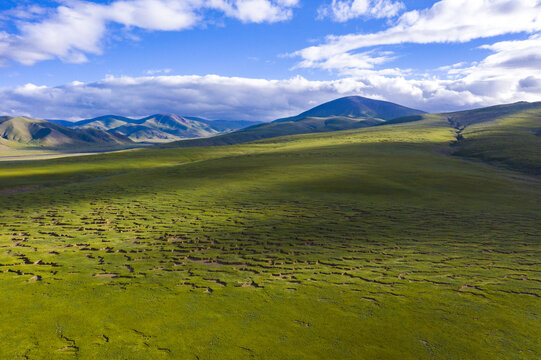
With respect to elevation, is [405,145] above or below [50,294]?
above

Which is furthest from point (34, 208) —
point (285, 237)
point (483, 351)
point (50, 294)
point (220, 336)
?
point (483, 351)

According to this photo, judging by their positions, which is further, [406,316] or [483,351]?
[406,316]

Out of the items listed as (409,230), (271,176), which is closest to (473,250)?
(409,230)

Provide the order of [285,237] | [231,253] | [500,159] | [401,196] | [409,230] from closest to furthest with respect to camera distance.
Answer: [231,253], [285,237], [409,230], [401,196], [500,159]

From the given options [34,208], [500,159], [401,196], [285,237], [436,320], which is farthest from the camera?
[500,159]

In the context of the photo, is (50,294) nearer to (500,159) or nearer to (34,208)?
(34,208)

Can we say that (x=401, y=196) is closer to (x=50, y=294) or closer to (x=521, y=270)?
(x=521, y=270)
